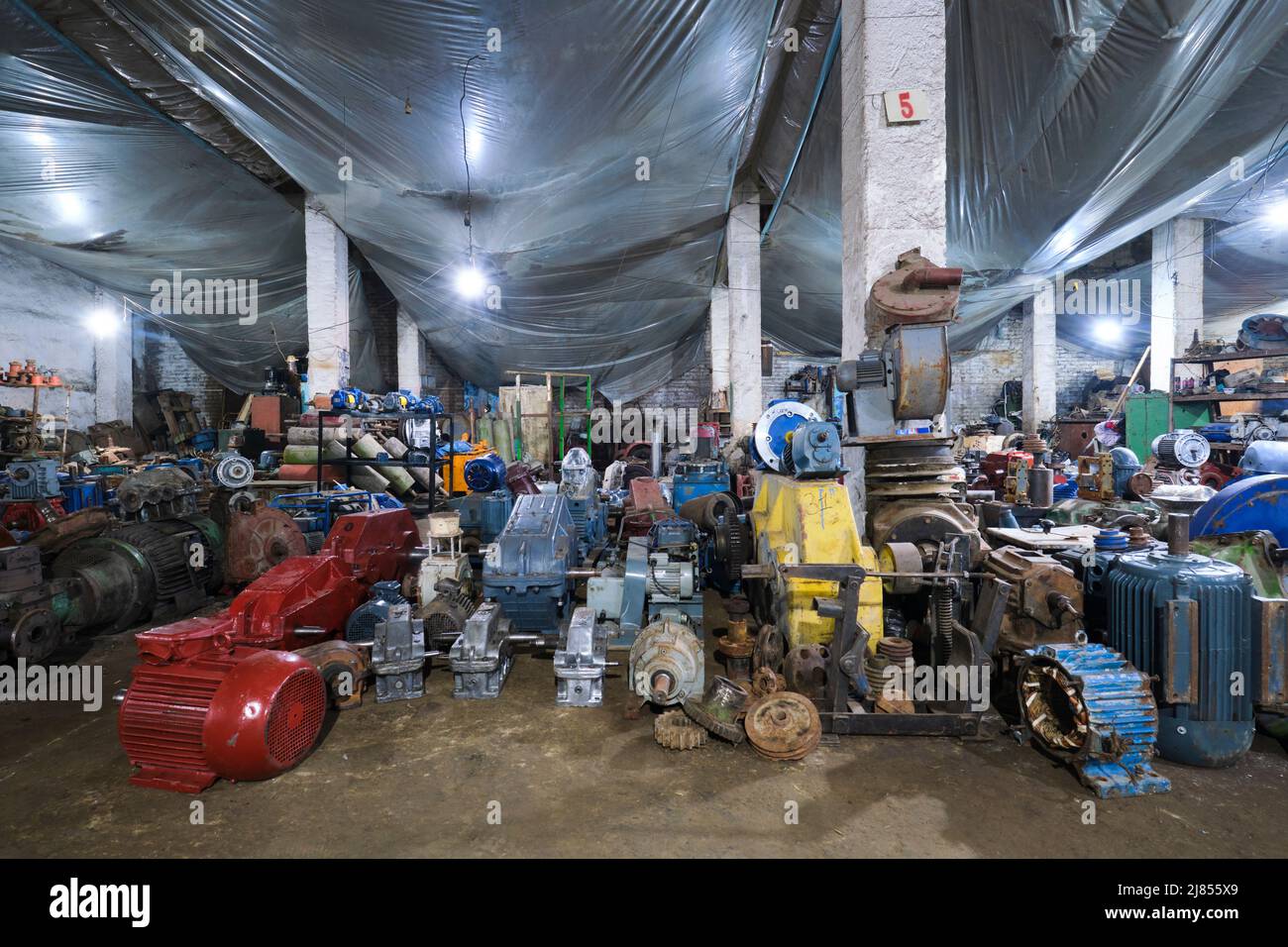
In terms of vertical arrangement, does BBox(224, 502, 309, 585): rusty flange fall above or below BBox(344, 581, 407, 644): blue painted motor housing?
above

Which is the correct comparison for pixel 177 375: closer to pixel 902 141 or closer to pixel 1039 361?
pixel 902 141

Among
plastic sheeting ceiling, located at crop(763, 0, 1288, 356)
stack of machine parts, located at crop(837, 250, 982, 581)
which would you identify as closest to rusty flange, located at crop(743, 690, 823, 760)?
stack of machine parts, located at crop(837, 250, 982, 581)

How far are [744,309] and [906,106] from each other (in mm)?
5404

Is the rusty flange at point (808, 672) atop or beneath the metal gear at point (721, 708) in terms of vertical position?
atop

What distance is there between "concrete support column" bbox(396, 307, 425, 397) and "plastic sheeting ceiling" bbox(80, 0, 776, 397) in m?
2.33

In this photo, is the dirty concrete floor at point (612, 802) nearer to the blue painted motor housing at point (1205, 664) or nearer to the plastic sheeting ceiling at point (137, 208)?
the blue painted motor housing at point (1205, 664)

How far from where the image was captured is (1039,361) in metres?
13.3

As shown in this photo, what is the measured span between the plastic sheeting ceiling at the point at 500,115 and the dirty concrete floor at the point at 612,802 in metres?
5.33

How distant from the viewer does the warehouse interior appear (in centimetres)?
244

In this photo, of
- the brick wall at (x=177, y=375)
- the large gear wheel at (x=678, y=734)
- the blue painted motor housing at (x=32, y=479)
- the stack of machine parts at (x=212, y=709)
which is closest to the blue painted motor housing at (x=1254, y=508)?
the large gear wheel at (x=678, y=734)

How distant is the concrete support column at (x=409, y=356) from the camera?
12.1m

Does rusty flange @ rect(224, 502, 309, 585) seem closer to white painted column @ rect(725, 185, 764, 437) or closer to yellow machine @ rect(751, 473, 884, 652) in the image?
yellow machine @ rect(751, 473, 884, 652)

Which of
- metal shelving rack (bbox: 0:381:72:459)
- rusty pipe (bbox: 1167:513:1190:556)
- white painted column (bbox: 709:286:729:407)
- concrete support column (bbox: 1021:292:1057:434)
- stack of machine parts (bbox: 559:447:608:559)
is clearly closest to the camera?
rusty pipe (bbox: 1167:513:1190:556)

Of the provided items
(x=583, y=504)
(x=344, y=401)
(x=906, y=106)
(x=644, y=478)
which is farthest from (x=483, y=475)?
(x=906, y=106)
